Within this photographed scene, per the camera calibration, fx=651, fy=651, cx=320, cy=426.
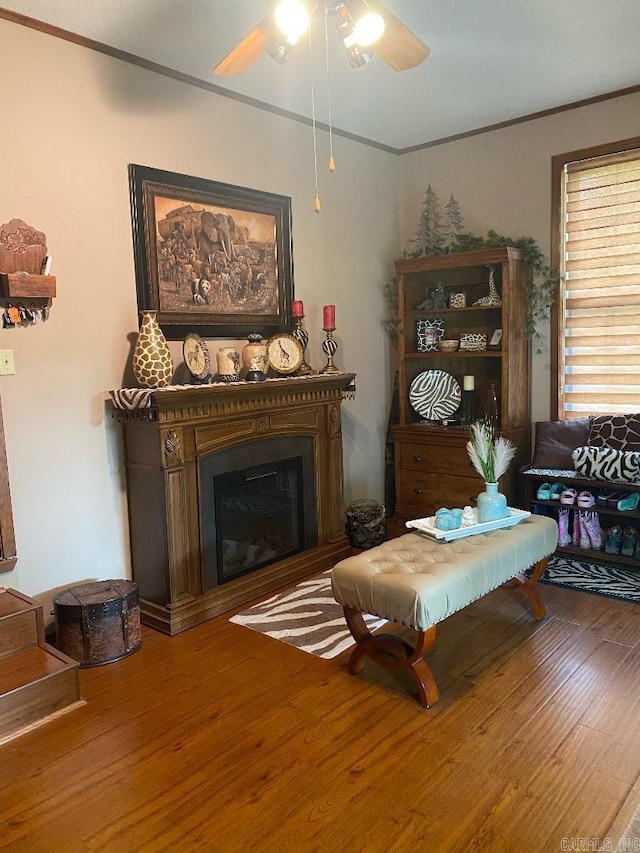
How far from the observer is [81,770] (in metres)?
2.15

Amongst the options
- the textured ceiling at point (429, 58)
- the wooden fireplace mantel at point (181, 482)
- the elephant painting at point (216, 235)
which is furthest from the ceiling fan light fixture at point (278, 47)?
the wooden fireplace mantel at point (181, 482)

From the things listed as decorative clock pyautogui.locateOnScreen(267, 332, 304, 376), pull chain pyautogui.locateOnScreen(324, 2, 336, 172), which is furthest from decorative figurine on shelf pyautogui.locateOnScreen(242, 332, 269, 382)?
pull chain pyautogui.locateOnScreen(324, 2, 336, 172)

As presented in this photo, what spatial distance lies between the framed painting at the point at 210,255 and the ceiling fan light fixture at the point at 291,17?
130 cm

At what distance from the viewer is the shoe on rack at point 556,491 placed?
4.00m

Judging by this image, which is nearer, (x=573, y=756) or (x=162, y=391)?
(x=573, y=756)

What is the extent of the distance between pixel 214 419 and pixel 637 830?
7.71 feet

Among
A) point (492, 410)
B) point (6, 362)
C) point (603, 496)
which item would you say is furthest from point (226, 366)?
point (603, 496)

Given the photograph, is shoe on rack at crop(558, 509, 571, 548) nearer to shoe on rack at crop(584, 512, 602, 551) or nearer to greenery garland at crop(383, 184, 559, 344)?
shoe on rack at crop(584, 512, 602, 551)

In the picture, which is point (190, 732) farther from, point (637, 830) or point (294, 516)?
point (294, 516)

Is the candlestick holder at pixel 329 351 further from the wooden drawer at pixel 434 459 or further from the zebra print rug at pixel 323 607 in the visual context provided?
the zebra print rug at pixel 323 607

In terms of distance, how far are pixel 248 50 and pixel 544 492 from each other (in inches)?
116

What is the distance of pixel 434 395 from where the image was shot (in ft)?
15.2

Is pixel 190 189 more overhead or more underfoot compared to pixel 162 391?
more overhead

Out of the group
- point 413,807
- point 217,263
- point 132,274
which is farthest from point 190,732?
point 217,263
